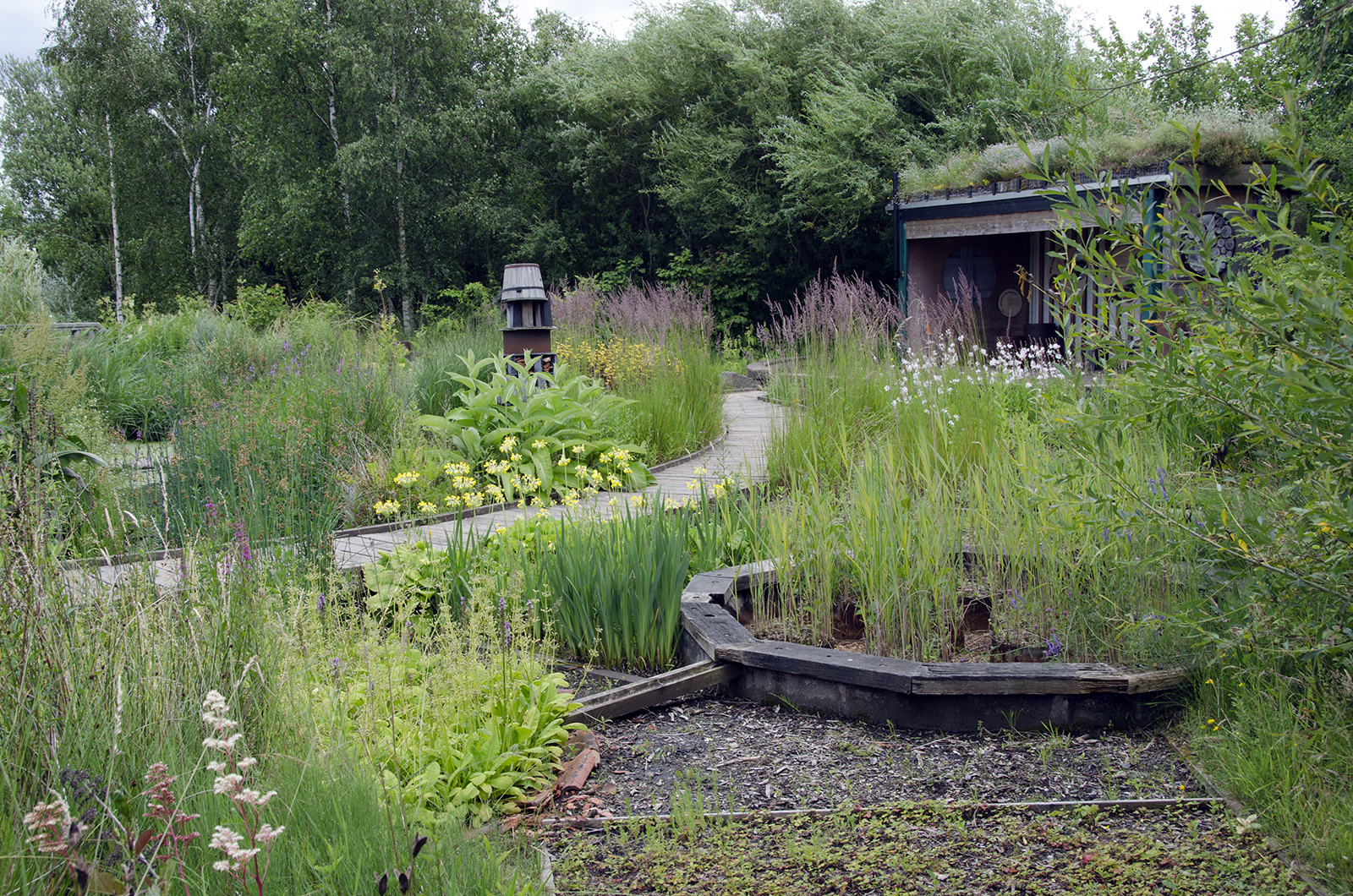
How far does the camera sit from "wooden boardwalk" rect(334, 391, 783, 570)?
417 centimetres

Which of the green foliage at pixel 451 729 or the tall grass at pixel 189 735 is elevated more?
the tall grass at pixel 189 735

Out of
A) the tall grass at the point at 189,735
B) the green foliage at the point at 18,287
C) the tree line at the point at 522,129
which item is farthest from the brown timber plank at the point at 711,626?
the tree line at the point at 522,129

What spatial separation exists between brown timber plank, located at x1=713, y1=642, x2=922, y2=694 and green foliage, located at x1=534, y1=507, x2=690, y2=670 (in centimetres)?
32

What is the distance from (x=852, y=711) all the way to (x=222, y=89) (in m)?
23.5

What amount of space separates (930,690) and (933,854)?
2.47 ft

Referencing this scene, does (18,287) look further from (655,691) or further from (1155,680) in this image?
(1155,680)

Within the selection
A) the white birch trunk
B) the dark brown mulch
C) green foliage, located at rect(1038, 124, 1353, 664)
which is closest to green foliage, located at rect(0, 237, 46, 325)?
the dark brown mulch

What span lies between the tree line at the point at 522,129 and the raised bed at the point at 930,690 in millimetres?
10832

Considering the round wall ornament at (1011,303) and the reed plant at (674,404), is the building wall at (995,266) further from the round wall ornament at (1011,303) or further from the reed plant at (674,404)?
the reed plant at (674,404)

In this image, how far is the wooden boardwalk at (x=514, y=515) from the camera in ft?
8.45

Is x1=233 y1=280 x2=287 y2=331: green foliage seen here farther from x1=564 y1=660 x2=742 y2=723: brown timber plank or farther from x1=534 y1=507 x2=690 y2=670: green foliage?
x1=564 y1=660 x2=742 y2=723: brown timber plank

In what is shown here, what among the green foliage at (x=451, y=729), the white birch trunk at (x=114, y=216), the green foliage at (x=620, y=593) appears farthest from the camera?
the white birch trunk at (x=114, y=216)

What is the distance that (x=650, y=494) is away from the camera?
18.5 ft

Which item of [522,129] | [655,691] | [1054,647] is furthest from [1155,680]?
[522,129]
